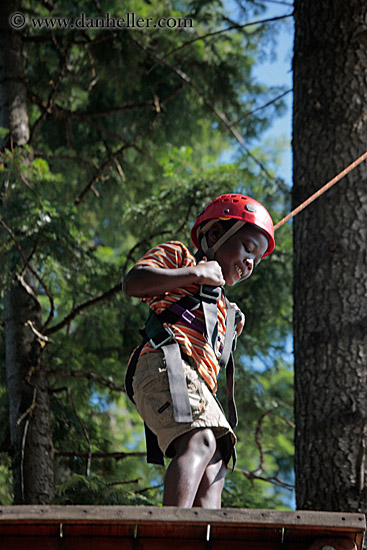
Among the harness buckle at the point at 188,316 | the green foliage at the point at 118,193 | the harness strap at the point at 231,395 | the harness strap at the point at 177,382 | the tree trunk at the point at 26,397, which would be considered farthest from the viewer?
the green foliage at the point at 118,193

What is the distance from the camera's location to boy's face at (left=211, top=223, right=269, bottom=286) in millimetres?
3559

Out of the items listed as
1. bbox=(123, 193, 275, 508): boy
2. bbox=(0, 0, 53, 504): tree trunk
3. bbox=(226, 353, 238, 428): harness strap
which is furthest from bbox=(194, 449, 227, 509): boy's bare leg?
bbox=(0, 0, 53, 504): tree trunk

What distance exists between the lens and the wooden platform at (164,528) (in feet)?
8.25

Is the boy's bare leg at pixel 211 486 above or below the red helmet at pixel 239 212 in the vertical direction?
below

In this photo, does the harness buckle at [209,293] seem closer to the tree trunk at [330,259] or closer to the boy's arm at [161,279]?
the boy's arm at [161,279]

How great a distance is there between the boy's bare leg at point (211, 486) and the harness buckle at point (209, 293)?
687mm

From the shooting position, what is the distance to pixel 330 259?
4.43 m

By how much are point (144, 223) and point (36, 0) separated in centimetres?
264

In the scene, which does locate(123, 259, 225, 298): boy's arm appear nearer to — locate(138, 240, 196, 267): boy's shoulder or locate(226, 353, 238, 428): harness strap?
locate(138, 240, 196, 267): boy's shoulder

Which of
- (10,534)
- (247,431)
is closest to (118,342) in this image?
(247,431)

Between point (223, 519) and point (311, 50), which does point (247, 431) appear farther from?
point (223, 519)

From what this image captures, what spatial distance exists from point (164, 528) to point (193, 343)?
0.93 m

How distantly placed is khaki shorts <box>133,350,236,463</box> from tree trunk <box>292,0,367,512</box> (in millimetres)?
895

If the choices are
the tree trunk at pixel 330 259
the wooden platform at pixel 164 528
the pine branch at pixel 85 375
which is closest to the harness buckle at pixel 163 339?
the wooden platform at pixel 164 528
